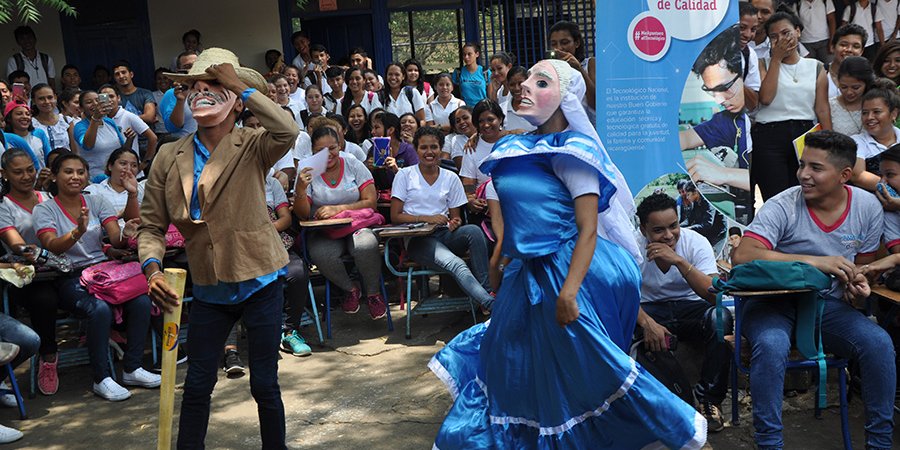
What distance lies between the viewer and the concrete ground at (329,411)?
4914mm

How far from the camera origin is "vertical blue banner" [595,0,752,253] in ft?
18.8

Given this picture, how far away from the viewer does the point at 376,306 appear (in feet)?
23.5

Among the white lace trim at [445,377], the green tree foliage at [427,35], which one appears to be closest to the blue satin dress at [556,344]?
the white lace trim at [445,377]

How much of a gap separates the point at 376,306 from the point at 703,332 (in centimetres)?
287

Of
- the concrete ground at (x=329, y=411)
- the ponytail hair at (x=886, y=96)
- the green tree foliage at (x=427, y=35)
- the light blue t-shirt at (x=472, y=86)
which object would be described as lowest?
the concrete ground at (x=329, y=411)

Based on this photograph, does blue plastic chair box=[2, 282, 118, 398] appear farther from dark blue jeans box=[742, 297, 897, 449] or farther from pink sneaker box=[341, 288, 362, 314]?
dark blue jeans box=[742, 297, 897, 449]

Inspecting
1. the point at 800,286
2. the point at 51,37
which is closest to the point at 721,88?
the point at 800,286

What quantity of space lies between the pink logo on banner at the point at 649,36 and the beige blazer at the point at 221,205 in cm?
262

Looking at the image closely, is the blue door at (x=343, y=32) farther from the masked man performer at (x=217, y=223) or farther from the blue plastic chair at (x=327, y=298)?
the masked man performer at (x=217, y=223)

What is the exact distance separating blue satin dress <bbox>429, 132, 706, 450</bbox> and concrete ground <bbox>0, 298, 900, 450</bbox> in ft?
3.20

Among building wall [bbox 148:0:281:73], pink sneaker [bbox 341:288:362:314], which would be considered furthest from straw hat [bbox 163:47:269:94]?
building wall [bbox 148:0:281:73]

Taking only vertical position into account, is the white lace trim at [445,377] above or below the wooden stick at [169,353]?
below

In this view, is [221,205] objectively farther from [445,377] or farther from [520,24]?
[520,24]

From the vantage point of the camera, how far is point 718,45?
19.0ft
